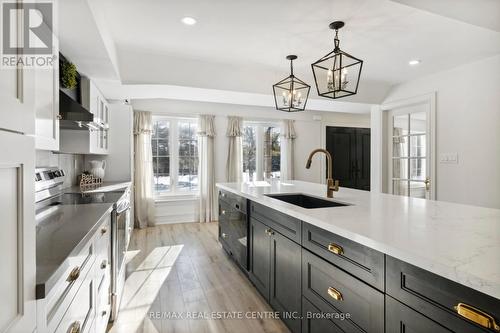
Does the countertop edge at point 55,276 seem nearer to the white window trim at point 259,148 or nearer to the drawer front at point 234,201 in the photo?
the drawer front at point 234,201

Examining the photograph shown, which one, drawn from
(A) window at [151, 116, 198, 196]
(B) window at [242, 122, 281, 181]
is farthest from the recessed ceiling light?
(B) window at [242, 122, 281, 181]

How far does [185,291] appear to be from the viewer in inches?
101

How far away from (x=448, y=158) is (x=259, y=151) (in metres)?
3.32

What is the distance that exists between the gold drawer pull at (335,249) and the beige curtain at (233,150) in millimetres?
4088

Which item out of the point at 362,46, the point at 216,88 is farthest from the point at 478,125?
the point at 216,88

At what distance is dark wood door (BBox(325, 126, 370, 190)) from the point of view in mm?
6469

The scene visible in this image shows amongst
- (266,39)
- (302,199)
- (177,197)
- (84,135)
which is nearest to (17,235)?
(302,199)

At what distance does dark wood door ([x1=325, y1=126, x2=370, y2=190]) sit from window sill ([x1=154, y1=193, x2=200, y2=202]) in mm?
3207

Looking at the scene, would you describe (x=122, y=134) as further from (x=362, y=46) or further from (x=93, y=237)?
(x=362, y=46)

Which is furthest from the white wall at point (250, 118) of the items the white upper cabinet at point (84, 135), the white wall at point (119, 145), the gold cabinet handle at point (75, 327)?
the gold cabinet handle at point (75, 327)

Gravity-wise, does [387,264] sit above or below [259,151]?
below

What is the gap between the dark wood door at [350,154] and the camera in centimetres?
647

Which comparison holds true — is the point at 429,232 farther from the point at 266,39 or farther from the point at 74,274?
the point at 266,39

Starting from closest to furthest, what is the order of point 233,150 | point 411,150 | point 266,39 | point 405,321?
1. point 405,321
2. point 266,39
3. point 411,150
4. point 233,150
